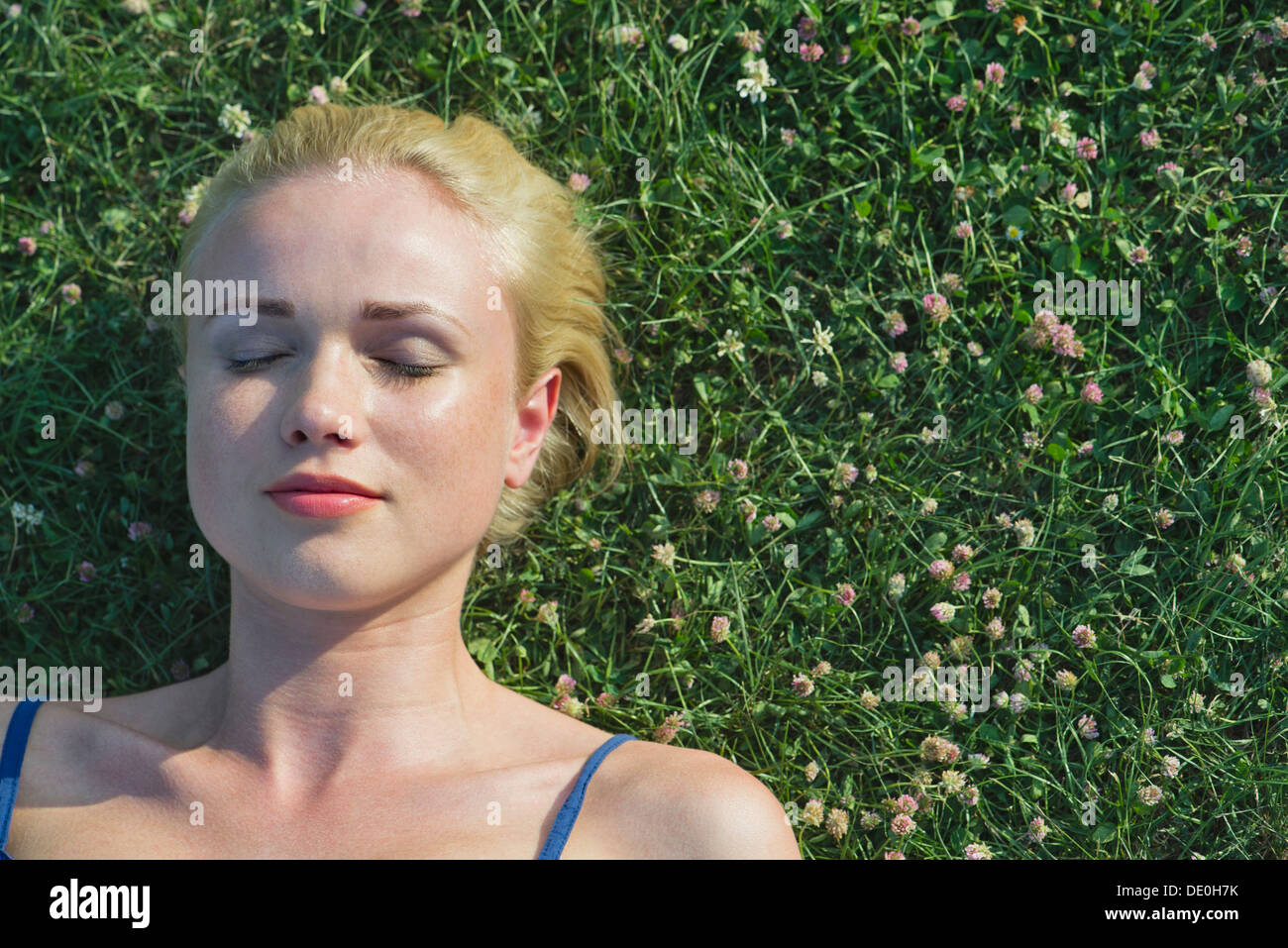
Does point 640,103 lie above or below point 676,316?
above

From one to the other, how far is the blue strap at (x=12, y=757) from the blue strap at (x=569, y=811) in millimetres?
1470

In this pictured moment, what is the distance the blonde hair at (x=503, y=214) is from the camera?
314 cm

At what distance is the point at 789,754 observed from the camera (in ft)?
11.9

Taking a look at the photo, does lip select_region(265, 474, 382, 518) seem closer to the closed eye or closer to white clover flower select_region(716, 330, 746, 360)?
the closed eye

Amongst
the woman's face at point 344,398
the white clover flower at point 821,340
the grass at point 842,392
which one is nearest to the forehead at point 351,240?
the woman's face at point 344,398

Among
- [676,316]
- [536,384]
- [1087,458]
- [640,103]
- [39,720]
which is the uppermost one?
[640,103]

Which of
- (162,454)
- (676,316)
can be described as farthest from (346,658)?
(676,316)

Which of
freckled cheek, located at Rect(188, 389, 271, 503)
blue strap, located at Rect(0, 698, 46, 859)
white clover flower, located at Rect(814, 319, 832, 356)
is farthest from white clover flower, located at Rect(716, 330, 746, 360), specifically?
blue strap, located at Rect(0, 698, 46, 859)

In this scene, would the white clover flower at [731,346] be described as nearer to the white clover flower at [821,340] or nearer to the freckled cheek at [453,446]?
the white clover flower at [821,340]

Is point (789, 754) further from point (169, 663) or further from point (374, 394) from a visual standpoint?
point (169, 663)

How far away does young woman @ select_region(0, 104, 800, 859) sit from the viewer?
287cm
